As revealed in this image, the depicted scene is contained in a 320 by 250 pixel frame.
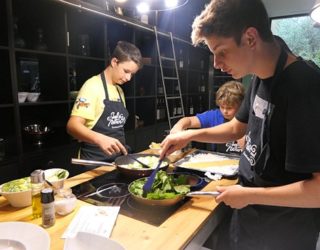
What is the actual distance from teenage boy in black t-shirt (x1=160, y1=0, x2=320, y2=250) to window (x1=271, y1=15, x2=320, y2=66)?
3.96 metres

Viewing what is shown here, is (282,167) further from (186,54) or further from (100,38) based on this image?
(186,54)

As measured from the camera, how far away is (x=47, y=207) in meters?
0.92

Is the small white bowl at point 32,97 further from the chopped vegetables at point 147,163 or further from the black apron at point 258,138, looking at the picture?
the black apron at point 258,138

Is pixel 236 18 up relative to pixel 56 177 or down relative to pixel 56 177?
up

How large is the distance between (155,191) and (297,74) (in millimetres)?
710

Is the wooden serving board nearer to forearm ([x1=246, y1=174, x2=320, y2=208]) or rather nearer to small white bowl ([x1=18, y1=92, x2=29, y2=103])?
forearm ([x1=246, y1=174, x2=320, y2=208])

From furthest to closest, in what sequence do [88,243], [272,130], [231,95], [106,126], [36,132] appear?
[36,132] < [231,95] < [106,126] < [272,130] < [88,243]

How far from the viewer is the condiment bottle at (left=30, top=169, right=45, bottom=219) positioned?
0.99 metres

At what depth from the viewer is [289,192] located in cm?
82

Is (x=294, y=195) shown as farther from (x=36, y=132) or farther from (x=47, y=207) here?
(x=36, y=132)

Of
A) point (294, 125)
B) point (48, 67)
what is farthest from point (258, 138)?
point (48, 67)

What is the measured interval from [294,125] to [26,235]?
91 centimetres

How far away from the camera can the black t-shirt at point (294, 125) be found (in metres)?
0.75

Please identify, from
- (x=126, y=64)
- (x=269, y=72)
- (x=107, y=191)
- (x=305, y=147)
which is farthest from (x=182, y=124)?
(x=305, y=147)
